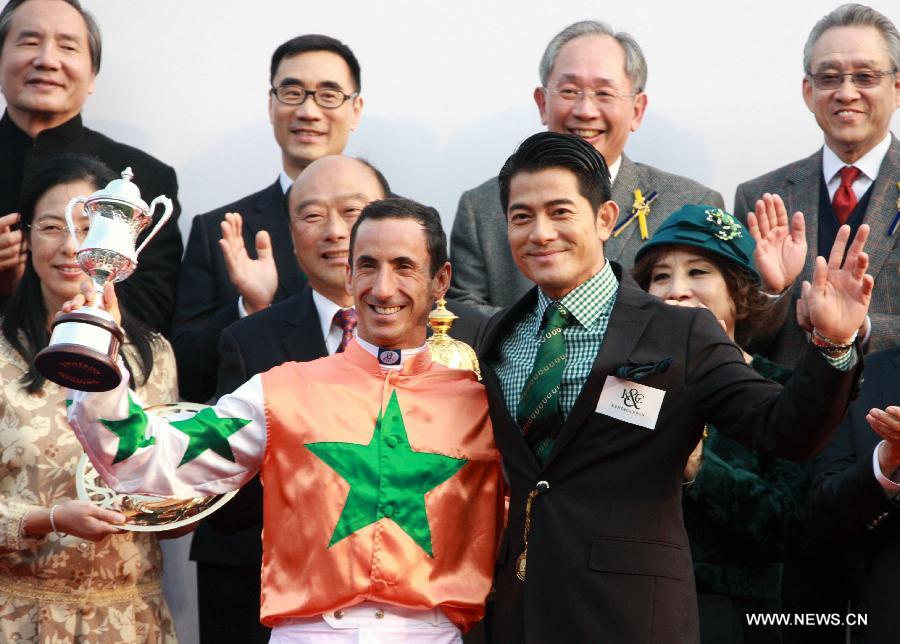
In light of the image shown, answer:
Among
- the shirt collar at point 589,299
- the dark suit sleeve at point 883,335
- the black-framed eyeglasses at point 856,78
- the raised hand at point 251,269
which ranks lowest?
the shirt collar at point 589,299

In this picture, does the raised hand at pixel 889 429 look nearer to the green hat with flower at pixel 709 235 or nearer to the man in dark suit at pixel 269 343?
the green hat with flower at pixel 709 235

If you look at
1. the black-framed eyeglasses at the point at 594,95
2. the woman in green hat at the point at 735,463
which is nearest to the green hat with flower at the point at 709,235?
the woman in green hat at the point at 735,463

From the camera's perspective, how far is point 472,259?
5121mm

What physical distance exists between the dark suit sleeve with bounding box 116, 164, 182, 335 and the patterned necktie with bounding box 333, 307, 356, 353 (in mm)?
902

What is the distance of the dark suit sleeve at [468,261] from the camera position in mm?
5027

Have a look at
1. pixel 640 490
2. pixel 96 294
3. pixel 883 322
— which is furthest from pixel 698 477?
pixel 96 294

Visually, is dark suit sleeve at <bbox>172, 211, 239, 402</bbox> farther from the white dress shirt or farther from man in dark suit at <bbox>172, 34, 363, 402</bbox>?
the white dress shirt

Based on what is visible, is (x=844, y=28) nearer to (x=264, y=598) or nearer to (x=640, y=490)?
(x=640, y=490)

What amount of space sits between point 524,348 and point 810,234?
1.85 metres

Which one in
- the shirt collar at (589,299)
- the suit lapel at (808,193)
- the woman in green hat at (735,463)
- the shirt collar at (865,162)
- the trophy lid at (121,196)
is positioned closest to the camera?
the trophy lid at (121,196)

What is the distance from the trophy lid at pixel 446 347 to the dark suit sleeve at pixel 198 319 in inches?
42.1

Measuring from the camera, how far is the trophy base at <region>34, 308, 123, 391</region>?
2.88 meters

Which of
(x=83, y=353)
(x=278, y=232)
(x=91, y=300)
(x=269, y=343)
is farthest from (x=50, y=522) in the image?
(x=278, y=232)

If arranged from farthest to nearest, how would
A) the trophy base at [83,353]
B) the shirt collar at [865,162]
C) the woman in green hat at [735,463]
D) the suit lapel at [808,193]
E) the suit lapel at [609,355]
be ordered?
the shirt collar at [865,162] < the suit lapel at [808,193] < the woman in green hat at [735,463] < the suit lapel at [609,355] < the trophy base at [83,353]
